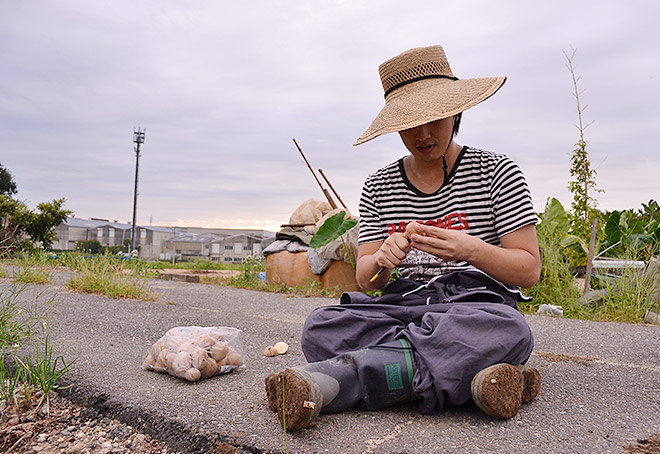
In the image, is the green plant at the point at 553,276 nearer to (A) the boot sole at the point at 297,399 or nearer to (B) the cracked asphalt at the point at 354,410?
(B) the cracked asphalt at the point at 354,410

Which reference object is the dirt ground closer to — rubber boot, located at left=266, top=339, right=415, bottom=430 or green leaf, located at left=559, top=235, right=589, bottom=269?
rubber boot, located at left=266, top=339, right=415, bottom=430

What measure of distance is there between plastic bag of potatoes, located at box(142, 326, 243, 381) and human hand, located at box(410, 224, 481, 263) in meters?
0.97

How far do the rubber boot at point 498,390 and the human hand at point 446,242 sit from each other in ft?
1.16

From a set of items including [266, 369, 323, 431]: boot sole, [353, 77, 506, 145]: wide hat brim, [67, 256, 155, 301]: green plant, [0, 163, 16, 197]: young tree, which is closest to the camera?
[266, 369, 323, 431]: boot sole

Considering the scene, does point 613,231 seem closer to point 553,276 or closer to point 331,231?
point 553,276

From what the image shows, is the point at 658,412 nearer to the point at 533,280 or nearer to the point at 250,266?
the point at 533,280

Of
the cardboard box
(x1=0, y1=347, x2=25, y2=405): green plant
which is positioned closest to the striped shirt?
(x1=0, y1=347, x2=25, y2=405): green plant

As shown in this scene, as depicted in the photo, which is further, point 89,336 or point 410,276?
point 89,336

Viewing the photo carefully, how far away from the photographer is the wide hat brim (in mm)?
1662

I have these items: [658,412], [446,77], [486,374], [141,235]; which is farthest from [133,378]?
[141,235]

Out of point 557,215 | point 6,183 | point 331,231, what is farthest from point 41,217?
point 557,215

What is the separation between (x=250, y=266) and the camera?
688 cm

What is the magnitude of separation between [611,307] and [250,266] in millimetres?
4340

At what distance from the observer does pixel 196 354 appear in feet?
6.53
